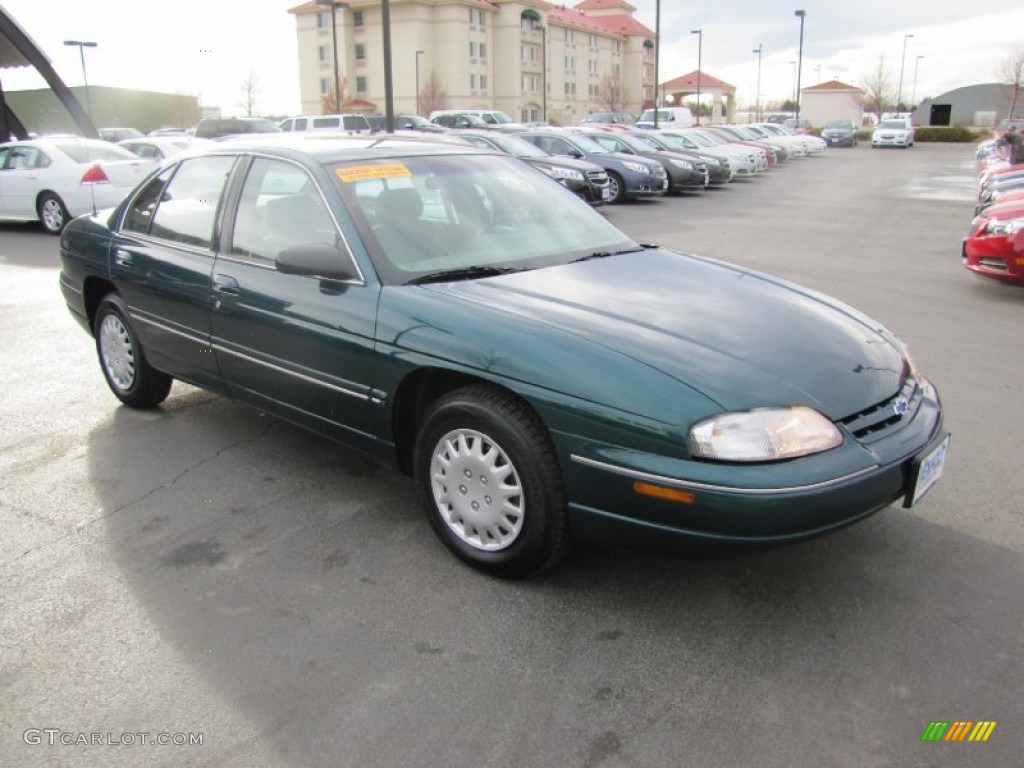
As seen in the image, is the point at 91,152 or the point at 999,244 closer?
the point at 999,244

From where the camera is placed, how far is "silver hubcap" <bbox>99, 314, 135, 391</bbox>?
5.20 metres

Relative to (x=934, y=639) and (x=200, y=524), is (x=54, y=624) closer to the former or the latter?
(x=200, y=524)

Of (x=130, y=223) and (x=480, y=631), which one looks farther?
(x=130, y=223)


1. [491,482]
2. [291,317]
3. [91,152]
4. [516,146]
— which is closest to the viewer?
[491,482]

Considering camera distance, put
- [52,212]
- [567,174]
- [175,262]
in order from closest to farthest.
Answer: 1. [175,262]
2. [52,212]
3. [567,174]

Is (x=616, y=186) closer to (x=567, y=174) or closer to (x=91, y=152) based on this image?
(x=567, y=174)

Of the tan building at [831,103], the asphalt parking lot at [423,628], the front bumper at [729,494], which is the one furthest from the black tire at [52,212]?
the tan building at [831,103]

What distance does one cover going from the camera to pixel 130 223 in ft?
16.5

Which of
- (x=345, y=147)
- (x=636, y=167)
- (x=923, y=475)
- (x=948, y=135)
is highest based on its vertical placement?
(x=948, y=135)

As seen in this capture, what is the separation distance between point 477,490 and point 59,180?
13372 mm

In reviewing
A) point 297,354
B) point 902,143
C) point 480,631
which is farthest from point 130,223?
point 902,143

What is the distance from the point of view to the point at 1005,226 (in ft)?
28.3

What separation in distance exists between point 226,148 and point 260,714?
3.02 m

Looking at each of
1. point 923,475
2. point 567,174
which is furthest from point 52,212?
point 923,475
